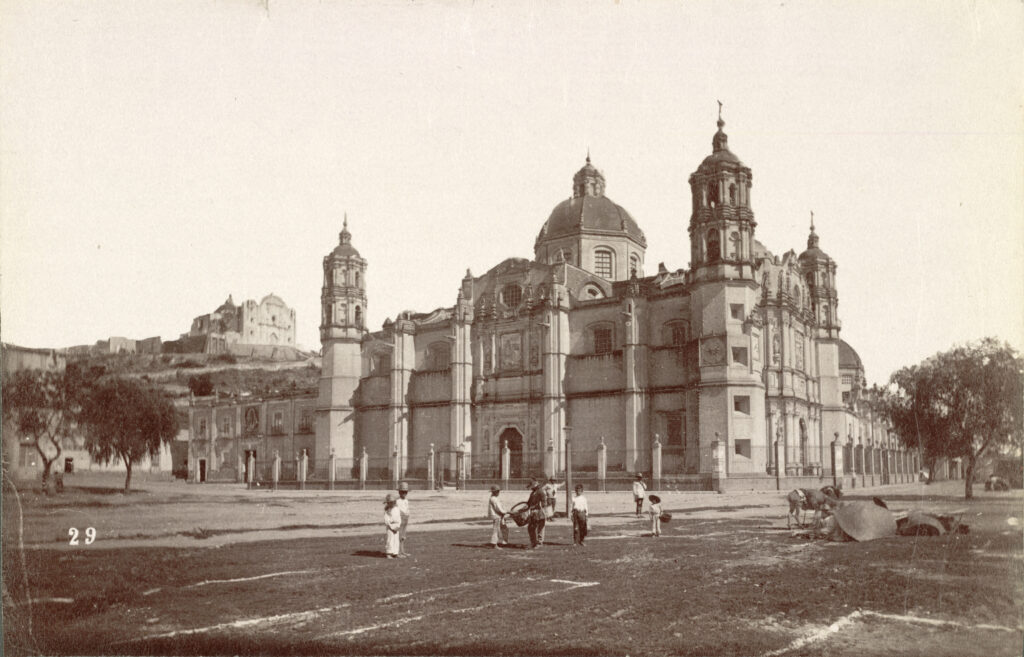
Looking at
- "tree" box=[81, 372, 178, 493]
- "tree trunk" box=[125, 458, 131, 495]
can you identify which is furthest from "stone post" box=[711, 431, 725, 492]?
"tree trunk" box=[125, 458, 131, 495]

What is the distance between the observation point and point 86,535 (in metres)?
13.5

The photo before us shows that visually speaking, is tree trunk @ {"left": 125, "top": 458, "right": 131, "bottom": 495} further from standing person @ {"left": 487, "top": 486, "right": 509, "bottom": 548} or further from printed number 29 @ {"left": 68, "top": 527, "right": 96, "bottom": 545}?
standing person @ {"left": 487, "top": 486, "right": 509, "bottom": 548}

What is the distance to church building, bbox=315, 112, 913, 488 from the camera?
3934 cm

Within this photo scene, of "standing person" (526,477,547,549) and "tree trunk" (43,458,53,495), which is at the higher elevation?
"tree trunk" (43,458,53,495)

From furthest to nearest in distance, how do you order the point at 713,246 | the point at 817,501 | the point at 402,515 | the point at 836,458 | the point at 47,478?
1. the point at 713,246
2. the point at 836,458
3. the point at 817,501
4. the point at 402,515
5. the point at 47,478

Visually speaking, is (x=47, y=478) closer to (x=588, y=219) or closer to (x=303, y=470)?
(x=303, y=470)

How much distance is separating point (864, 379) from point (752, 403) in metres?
29.0

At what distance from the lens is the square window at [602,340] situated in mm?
45031

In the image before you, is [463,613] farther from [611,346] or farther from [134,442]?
[611,346]

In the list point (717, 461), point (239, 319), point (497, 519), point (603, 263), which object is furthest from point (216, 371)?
point (603, 263)

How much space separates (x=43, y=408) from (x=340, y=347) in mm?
38113

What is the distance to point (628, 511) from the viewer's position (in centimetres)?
2564

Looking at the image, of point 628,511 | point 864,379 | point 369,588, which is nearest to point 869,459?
point 864,379

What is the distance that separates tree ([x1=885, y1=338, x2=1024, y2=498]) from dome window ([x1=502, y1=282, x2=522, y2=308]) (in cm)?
2473
